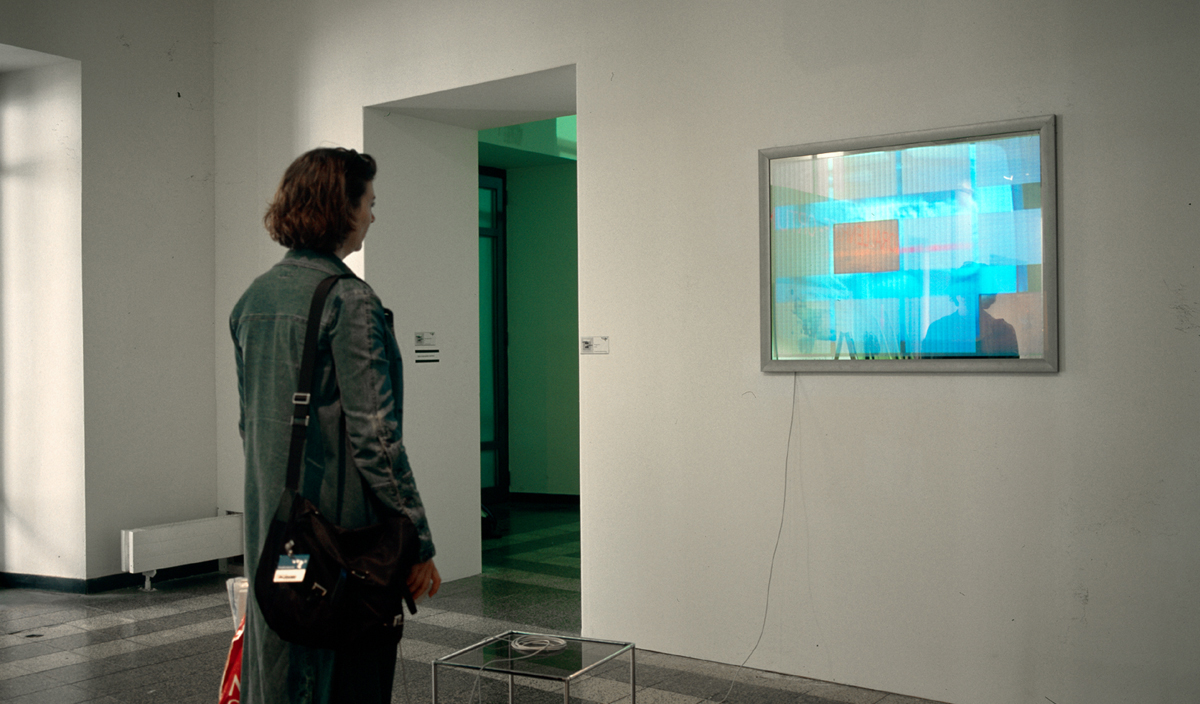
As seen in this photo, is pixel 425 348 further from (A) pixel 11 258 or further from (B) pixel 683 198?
(A) pixel 11 258

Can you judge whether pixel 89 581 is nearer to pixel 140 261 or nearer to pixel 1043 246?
pixel 140 261

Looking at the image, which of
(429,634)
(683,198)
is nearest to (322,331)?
(683,198)

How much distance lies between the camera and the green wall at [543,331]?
28.8 feet

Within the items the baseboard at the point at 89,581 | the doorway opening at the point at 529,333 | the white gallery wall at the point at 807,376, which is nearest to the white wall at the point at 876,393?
the white gallery wall at the point at 807,376

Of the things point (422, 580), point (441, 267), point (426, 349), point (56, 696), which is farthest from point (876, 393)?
point (56, 696)

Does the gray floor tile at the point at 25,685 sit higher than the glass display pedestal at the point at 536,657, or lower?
lower

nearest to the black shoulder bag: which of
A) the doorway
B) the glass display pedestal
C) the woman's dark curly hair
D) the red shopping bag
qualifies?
the woman's dark curly hair

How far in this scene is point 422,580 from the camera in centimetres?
198

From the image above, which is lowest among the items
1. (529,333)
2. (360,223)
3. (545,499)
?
(545,499)

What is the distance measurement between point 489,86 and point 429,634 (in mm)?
2695

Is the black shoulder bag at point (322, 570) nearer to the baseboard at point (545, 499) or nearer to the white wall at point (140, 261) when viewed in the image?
the white wall at point (140, 261)

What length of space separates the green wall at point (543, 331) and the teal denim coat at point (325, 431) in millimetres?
6696

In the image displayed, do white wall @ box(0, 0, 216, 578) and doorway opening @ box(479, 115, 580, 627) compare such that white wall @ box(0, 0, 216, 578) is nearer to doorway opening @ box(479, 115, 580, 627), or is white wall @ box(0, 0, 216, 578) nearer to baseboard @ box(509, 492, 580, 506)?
doorway opening @ box(479, 115, 580, 627)

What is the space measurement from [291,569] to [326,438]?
0.87 ft
